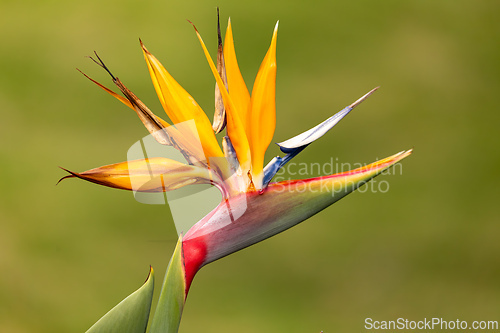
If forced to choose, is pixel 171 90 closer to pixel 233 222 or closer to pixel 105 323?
pixel 233 222

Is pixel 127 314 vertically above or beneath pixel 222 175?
beneath

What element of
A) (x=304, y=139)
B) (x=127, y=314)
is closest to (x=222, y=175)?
(x=304, y=139)

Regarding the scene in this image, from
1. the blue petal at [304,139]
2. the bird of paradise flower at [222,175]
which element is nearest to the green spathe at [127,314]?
the bird of paradise flower at [222,175]

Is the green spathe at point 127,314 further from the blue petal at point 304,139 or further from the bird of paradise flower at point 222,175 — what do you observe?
the blue petal at point 304,139

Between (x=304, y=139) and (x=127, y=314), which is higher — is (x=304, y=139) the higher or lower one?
the higher one

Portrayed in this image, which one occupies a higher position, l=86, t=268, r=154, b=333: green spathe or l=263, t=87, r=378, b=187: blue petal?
l=263, t=87, r=378, b=187: blue petal

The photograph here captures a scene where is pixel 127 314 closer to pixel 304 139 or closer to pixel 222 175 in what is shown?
pixel 222 175

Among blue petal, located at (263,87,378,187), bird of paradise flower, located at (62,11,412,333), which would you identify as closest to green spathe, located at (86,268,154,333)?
bird of paradise flower, located at (62,11,412,333)

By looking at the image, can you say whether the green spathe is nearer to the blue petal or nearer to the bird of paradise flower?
the bird of paradise flower
